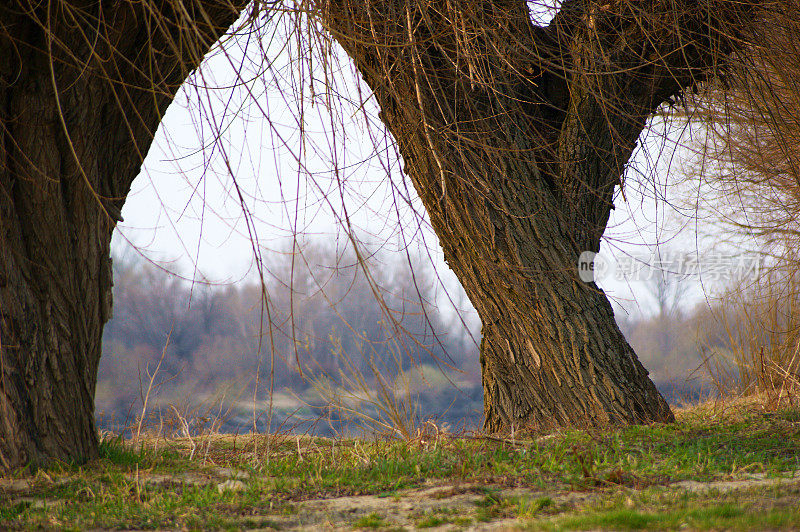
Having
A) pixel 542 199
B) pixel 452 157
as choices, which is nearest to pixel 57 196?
pixel 452 157

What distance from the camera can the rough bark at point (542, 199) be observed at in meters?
3.46

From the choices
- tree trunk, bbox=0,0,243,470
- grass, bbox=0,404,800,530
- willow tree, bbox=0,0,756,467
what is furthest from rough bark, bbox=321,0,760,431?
tree trunk, bbox=0,0,243,470

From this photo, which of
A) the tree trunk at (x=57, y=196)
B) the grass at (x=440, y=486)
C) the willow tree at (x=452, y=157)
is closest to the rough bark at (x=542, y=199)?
the willow tree at (x=452, y=157)

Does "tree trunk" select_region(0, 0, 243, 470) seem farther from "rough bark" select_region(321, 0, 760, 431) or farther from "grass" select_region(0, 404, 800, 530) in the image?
"rough bark" select_region(321, 0, 760, 431)

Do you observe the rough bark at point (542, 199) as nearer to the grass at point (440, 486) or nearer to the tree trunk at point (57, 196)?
the grass at point (440, 486)

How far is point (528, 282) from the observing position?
355 centimetres

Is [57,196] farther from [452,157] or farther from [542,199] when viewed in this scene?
[542,199]

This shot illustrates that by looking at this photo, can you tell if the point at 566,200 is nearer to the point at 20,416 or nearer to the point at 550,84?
the point at 550,84

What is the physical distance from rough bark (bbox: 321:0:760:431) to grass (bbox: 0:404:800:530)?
1.75ft

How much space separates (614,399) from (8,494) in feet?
9.59

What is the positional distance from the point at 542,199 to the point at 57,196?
253cm

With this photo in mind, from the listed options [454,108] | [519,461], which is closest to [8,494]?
[519,461]

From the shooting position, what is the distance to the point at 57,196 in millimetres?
2633

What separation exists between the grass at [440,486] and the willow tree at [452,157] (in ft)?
1.51
